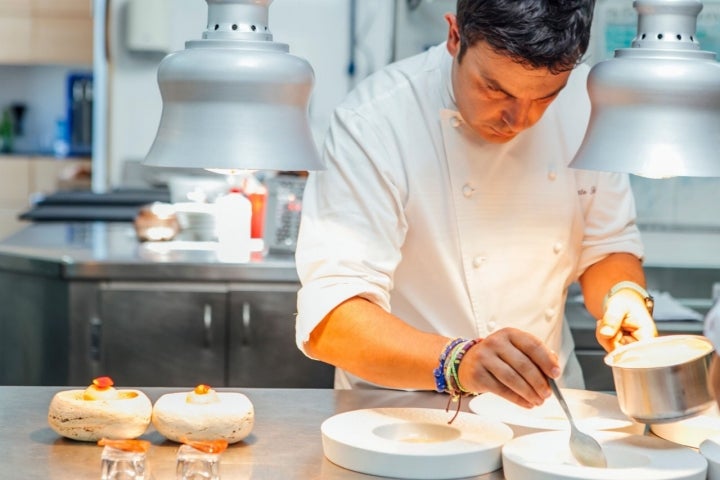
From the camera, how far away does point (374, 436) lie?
1602 millimetres

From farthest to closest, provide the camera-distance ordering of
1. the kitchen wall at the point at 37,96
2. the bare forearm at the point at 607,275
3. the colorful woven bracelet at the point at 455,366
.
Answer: the kitchen wall at the point at 37,96, the bare forearm at the point at 607,275, the colorful woven bracelet at the point at 455,366

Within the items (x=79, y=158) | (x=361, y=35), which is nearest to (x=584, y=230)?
(x=361, y=35)

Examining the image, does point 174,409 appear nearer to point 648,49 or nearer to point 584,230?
point 648,49

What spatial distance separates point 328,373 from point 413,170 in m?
1.44

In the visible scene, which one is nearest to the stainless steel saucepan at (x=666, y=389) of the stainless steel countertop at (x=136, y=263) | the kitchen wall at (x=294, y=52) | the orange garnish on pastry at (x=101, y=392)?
the orange garnish on pastry at (x=101, y=392)

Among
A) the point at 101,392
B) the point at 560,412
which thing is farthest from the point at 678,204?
the point at 101,392

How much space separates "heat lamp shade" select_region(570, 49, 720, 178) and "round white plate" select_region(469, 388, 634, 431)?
0.45 meters

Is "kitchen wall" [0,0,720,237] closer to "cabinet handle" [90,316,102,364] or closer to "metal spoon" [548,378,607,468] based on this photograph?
"cabinet handle" [90,316,102,364]

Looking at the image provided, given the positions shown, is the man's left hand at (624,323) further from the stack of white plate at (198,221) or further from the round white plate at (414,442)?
the stack of white plate at (198,221)

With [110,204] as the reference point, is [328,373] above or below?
below

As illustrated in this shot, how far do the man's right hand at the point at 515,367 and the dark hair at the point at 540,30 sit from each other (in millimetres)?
452

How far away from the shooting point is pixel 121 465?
1437 mm

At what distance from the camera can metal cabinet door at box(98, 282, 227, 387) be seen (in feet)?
10.9

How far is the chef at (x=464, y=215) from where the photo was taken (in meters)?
1.81
